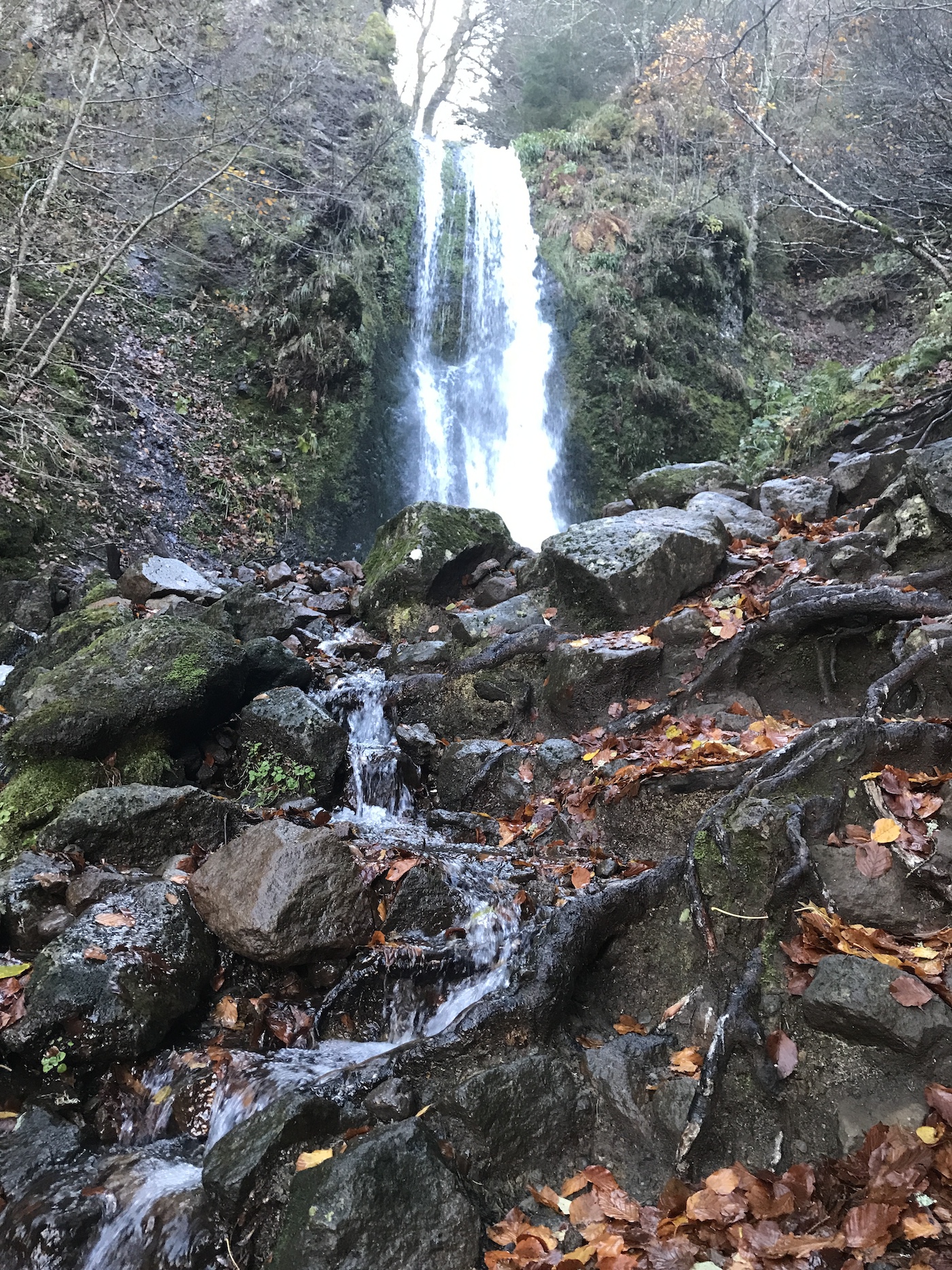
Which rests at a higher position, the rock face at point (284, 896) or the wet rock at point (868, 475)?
the wet rock at point (868, 475)

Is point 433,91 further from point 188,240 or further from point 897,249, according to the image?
point 897,249

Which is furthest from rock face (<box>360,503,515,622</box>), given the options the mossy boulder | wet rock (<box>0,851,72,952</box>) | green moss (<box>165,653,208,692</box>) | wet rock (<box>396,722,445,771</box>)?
wet rock (<box>0,851,72,952</box>)

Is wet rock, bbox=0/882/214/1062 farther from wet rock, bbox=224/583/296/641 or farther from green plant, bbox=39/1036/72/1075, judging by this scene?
wet rock, bbox=224/583/296/641

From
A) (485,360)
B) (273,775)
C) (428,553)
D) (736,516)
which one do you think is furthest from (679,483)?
(485,360)

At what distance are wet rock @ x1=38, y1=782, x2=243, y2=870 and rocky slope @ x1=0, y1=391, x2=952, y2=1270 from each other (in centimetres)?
3

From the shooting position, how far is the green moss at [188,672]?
562 centimetres

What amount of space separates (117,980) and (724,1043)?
8.82 ft

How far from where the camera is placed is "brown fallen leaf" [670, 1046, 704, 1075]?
2.68m

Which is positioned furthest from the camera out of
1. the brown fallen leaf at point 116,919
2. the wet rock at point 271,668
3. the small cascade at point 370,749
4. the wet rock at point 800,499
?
the wet rock at point 800,499

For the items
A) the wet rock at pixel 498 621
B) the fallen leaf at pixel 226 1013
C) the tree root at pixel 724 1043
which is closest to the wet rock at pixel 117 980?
the fallen leaf at pixel 226 1013

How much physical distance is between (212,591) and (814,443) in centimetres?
887

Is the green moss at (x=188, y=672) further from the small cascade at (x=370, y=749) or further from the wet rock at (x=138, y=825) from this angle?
the small cascade at (x=370, y=749)

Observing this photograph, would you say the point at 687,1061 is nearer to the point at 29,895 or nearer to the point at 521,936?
the point at 521,936

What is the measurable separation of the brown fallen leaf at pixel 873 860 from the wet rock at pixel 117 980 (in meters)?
3.14
